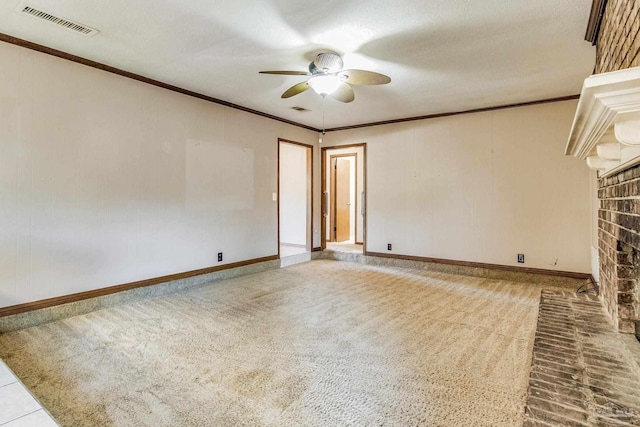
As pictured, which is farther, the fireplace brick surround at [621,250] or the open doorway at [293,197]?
the open doorway at [293,197]

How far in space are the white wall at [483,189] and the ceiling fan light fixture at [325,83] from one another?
269 centimetres

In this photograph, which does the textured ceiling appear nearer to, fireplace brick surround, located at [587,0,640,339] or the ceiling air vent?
the ceiling air vent

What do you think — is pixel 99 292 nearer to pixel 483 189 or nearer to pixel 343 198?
pixel 483 189

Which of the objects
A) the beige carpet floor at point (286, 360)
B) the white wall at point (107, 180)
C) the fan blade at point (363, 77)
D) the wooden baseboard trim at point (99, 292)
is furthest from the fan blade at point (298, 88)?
the wooden baseboard trim at point (99, 292)

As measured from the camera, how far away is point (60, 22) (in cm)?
267

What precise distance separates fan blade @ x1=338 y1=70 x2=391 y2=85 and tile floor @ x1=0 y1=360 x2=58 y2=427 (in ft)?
9.85

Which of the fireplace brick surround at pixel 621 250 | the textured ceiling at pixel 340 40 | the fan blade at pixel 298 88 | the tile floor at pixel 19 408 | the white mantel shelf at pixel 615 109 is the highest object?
the textured ceiling at pixel 340 40

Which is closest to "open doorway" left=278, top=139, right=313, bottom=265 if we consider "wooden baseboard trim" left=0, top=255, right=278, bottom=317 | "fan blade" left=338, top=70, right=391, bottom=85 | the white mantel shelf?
"wooden baseboard trim" left=0, top=255, right=278, bottom=317

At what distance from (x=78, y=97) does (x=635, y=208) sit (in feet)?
14.5

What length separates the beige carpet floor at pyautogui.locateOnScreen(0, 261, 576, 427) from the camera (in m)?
1.79

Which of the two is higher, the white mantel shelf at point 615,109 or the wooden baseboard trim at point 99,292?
the white mantel shelf at point 615,109

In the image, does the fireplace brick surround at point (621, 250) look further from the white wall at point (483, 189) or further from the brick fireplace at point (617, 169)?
the white wall at point (483, 189)

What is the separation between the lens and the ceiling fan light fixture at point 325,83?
3.20m

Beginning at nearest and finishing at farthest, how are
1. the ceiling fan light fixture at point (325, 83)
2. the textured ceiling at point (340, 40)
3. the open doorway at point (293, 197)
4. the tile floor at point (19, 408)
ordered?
1. the tile floor at point (19, 408)
2. the textured ceiling at point (340, 40)
3. the ceiling fan light fixture at point (325, 83)
4. the open doorway at point (293, 197)
